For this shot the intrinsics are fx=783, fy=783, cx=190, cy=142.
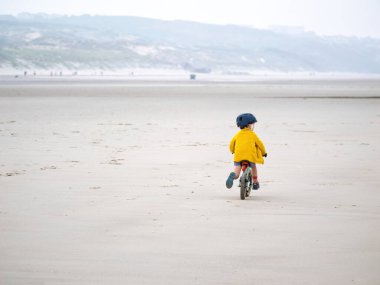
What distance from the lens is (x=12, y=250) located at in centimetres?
749

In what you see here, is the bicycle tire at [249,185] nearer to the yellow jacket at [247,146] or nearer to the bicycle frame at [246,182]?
the bicycle frame at [246,182]

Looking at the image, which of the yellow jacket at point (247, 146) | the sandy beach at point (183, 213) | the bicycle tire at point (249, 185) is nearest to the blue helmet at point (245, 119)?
the yellow jacket at point (247, 146)

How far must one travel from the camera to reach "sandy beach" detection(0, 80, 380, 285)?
6793mm

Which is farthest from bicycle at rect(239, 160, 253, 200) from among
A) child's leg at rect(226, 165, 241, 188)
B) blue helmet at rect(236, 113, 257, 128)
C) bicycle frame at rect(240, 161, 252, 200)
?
blue helmet at rect(236, 113, 257, 128)

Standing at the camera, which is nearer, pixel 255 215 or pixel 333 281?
pixel 333 281

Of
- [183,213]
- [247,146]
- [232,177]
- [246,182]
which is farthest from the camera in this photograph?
[247,146]

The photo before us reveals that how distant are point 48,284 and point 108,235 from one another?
1883mm

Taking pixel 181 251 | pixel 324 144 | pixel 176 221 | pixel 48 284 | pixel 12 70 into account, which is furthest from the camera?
pixel 12 70

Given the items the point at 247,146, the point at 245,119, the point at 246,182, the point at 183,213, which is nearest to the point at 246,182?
the point at 246,182

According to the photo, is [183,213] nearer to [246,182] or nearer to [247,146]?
[246,182]

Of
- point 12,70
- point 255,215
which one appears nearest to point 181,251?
point 255,215

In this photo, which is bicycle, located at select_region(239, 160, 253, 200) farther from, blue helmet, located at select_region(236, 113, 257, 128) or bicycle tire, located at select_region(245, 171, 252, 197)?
blue helmet, located at select_region(236, 113, 257, 128)

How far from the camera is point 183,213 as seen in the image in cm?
953

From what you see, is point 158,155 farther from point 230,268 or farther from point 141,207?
point 230,268
